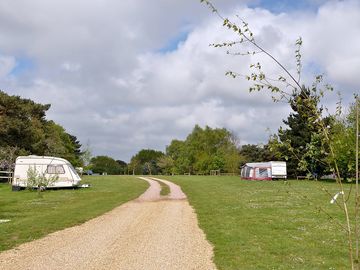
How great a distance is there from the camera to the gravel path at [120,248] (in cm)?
932

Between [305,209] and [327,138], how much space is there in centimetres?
1664

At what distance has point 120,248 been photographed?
11094mm

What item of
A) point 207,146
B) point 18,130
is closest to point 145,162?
point 207,146

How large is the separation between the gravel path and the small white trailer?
42.6 metres

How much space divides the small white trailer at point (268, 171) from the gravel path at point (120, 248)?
4259 cm

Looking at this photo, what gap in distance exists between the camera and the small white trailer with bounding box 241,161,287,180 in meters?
57.6

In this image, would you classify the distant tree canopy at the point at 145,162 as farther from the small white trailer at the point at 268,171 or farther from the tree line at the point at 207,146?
the small white trailer at the point at 268,171

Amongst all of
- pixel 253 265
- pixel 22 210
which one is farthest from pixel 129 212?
pixel 253 265

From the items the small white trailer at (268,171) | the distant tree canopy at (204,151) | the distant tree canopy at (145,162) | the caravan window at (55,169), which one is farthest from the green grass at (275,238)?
the distant tree canopy at (145,162)

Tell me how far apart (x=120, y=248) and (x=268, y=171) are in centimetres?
4903

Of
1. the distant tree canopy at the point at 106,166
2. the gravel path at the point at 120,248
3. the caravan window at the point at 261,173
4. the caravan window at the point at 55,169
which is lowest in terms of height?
the gravel path at the point at 120,248

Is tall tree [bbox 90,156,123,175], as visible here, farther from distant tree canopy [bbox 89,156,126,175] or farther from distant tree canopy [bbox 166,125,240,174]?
distant tree canopy [bbox 166,125,240,174]

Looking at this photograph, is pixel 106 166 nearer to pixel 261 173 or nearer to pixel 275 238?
pixel 261 173

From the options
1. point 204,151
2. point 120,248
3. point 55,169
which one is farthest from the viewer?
point 204,151
